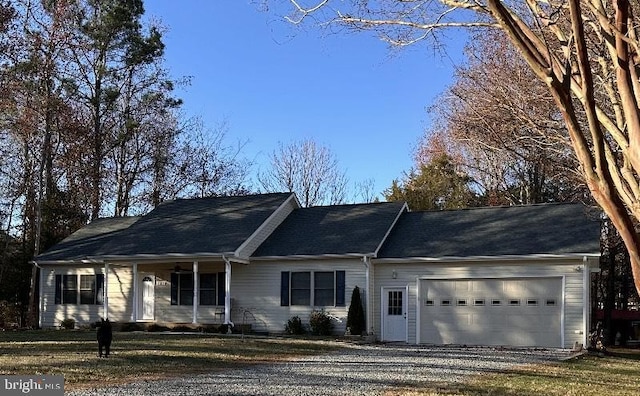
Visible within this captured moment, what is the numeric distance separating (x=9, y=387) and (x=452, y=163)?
1064 inches

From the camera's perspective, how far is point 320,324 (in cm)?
2183

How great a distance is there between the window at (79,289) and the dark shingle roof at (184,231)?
0.88 metres

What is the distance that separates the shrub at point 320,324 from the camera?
21.8m

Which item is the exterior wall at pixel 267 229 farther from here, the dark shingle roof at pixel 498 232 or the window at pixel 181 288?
the dark shingle roof at pixel 498 232

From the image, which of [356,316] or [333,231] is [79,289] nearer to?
[333,231]

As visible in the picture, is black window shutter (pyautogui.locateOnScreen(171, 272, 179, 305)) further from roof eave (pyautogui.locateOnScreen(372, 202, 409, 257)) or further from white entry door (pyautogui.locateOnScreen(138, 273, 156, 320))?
roof eave (pyautogui.locateOnScreen(372, 202, 409, 257))

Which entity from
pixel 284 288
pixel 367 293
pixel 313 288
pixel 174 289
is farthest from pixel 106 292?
pixel 367 293

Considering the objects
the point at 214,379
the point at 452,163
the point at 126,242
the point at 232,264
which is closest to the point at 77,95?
the point at 126,242

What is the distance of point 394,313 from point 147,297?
354 inches

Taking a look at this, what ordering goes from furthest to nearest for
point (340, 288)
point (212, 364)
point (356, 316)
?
point (340, 288) < point (356, 316) < point (212, 364)

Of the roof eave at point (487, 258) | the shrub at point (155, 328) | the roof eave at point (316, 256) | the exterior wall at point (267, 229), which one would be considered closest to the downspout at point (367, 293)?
the roof eave at point (316, 256)

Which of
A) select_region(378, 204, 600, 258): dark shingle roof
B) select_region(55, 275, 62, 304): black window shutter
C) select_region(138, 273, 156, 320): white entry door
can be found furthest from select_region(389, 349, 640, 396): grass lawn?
select_region(55, 275, 62, 304): black window shutter

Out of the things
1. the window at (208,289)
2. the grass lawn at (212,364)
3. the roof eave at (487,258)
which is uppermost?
the roof eave at (487,258)

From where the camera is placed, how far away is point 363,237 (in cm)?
2267
